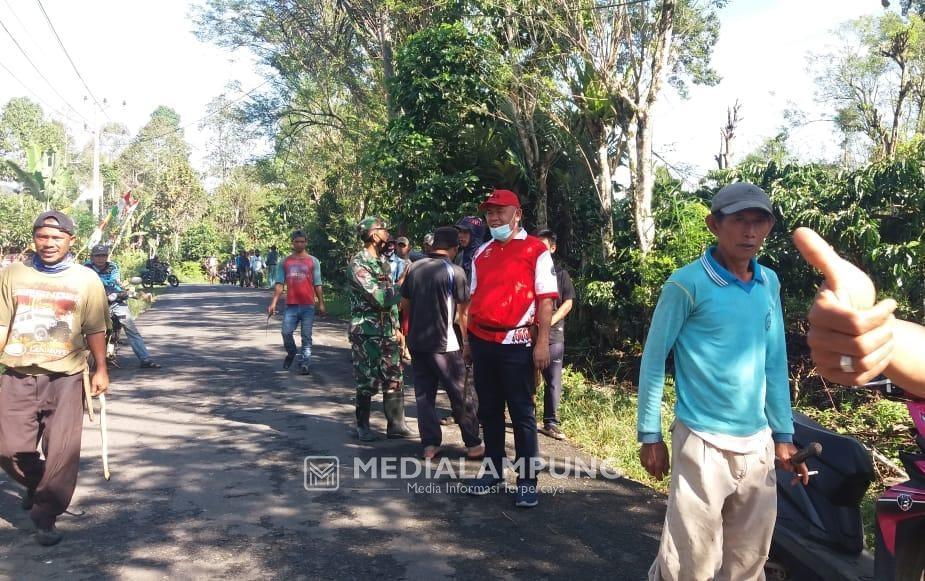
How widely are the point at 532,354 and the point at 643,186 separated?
191 inches

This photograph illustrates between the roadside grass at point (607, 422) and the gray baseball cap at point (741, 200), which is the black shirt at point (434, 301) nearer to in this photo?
the roadside grass at point (607, 422)

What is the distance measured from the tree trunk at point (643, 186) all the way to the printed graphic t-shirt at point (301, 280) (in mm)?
4027

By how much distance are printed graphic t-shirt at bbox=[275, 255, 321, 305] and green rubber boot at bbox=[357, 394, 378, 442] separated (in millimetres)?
3438

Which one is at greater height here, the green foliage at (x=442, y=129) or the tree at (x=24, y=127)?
the tree at (x=24, y=127)

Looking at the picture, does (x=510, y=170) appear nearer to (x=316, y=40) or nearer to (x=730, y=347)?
(x=730, y=347)

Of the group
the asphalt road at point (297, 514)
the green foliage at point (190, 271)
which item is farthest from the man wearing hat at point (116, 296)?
the green foliage at point (190, 271)

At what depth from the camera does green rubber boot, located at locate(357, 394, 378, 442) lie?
256 inches

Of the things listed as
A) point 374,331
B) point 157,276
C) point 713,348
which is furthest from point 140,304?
point 713,348

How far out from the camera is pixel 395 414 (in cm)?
665

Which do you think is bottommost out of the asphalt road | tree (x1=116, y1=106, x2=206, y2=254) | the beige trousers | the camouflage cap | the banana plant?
the asphalt road

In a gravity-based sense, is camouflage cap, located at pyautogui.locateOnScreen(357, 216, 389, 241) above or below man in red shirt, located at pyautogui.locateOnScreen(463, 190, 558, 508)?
above

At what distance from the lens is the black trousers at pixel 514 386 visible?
4859mm

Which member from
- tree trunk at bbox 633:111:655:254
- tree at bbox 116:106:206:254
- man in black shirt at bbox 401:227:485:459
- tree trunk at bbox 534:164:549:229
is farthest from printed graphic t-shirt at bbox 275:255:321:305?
tree at bbox 116:106:206:254

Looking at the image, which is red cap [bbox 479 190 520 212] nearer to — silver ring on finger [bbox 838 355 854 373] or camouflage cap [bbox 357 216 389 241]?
camouflage cap [bbox 357 216 389 241]
